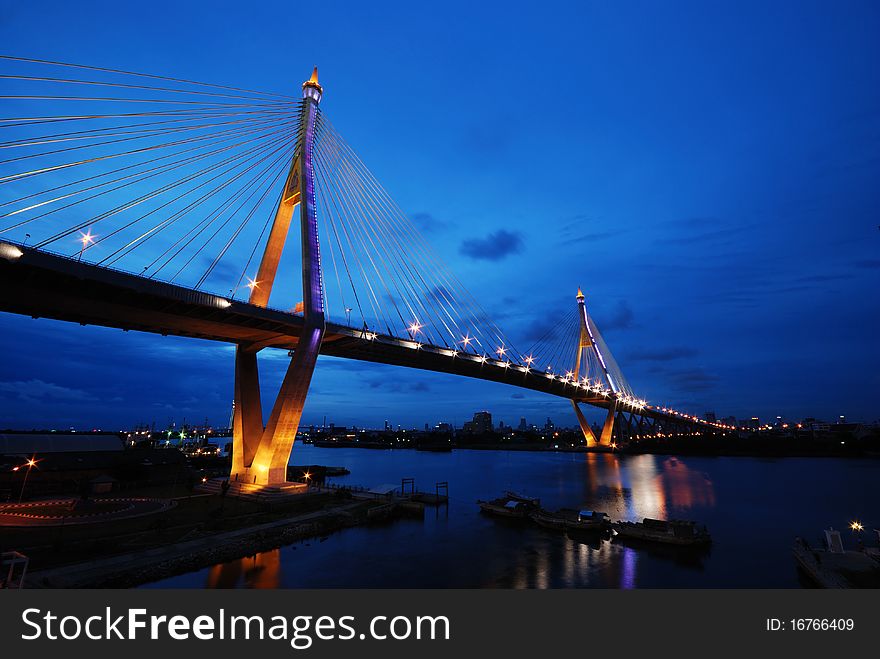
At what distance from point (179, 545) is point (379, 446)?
178267 millimetres

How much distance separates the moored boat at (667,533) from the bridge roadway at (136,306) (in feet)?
76.3

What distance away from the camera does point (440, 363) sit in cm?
4850

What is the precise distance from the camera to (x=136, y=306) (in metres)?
24.9

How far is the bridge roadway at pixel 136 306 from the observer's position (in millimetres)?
20609

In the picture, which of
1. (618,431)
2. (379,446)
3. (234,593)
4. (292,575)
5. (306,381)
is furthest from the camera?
(379,446)

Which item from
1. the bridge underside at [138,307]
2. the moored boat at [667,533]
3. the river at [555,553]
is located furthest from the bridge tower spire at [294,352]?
the moored boat at [667,533]

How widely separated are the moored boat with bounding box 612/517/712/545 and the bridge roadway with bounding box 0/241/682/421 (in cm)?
2326

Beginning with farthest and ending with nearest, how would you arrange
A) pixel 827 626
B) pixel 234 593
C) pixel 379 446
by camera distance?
pixel 379 446
pixel 827 626
pixel 234 593

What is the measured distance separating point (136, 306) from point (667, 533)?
3400 cm

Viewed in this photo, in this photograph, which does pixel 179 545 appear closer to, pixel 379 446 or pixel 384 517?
pixel 384 517

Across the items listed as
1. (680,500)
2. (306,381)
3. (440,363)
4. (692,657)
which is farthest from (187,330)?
(680,500)

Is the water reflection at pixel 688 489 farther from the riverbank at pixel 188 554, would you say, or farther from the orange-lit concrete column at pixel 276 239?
the orange-lit concrete column at pixel 276 239

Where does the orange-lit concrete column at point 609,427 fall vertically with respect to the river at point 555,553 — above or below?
above

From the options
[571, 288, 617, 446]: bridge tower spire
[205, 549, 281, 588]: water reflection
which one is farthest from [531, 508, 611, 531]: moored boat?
[571, 288, 617, 446]: bridge tower spire
